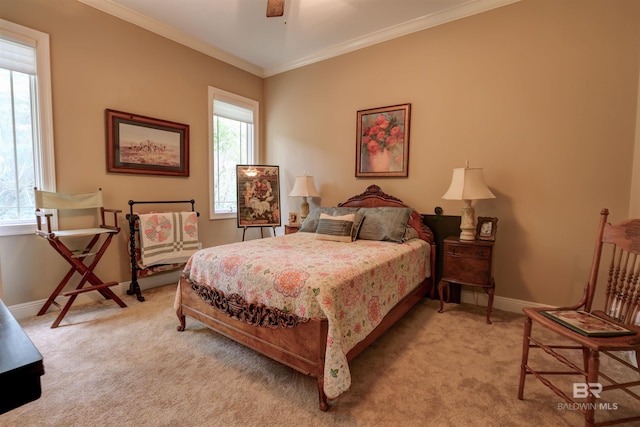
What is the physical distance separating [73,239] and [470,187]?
3860mm

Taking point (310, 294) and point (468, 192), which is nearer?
point (310, 294)

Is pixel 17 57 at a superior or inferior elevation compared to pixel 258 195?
superior

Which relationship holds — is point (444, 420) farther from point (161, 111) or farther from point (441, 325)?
point (161, 111)

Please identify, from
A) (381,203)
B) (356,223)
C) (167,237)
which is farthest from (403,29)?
(167,237)

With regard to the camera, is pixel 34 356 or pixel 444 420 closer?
pixel 34 356

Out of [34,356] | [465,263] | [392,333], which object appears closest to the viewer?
[34,356]

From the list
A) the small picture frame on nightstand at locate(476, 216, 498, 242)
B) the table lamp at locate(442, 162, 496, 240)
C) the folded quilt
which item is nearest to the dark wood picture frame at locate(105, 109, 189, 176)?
the folded quilt

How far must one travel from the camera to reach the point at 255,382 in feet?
5.80

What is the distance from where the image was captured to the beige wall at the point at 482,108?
243cm

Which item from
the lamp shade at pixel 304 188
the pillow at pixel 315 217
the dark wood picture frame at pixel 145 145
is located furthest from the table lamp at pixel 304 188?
the dark wood picture frame at pixel 145 145

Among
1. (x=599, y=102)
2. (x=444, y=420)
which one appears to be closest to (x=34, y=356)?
(x=444, y=420)

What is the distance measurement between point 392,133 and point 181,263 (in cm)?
293

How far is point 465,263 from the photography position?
8.79 ft

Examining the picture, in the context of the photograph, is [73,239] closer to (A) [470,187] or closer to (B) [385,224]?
(B) [385,224]
